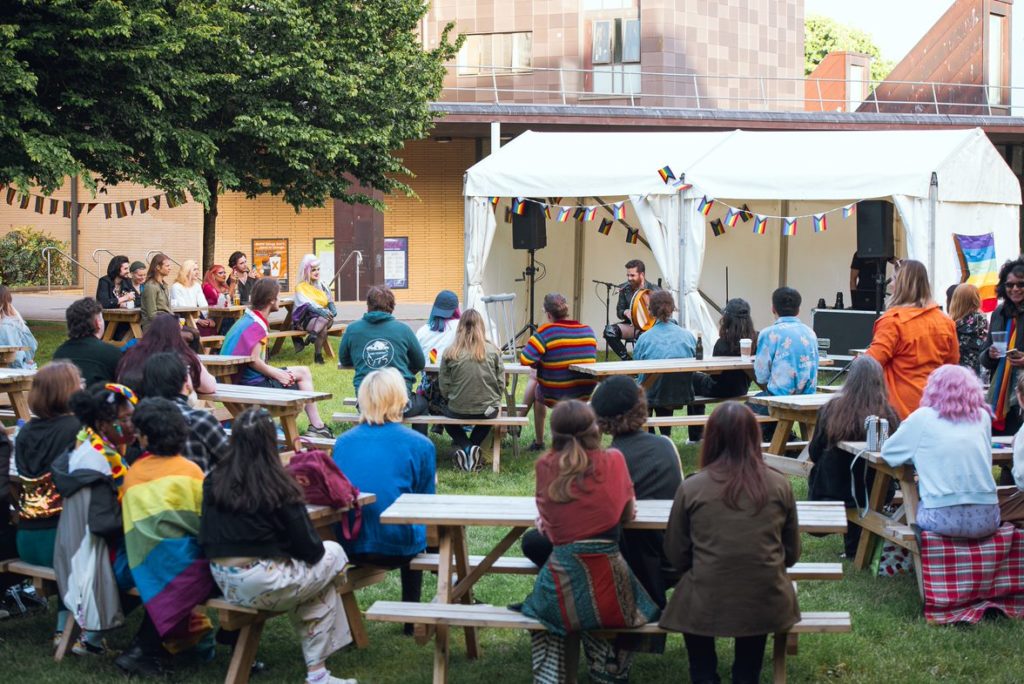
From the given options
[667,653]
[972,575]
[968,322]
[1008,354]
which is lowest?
[667,653]

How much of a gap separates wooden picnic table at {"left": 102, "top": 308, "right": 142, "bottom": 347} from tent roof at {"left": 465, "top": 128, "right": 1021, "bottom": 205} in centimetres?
412

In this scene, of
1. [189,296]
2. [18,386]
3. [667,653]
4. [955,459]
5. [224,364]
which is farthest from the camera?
[189,296]

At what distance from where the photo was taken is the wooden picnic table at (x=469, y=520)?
4422 millimetres

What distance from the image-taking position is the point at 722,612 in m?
4.03

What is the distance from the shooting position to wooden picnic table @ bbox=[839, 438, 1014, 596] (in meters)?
5.60

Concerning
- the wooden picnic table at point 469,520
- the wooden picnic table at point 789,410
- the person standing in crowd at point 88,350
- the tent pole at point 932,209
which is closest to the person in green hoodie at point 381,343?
the person standing in crowd at point 88,350

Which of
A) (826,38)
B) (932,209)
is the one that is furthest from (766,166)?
(826,38)

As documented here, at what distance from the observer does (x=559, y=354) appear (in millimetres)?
8750

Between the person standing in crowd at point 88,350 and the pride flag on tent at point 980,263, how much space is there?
8980mm

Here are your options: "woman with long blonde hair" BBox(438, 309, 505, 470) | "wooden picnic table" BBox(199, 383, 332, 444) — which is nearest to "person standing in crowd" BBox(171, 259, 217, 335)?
"wooden picnic table" BBox(199, 383, 332, 444)

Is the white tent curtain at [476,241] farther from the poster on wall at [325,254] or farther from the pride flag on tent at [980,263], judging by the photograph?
the poster on wall at [325,254]

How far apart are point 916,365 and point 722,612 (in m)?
3.38

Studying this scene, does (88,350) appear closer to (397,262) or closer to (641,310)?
(641,310)

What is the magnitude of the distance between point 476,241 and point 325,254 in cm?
1585
